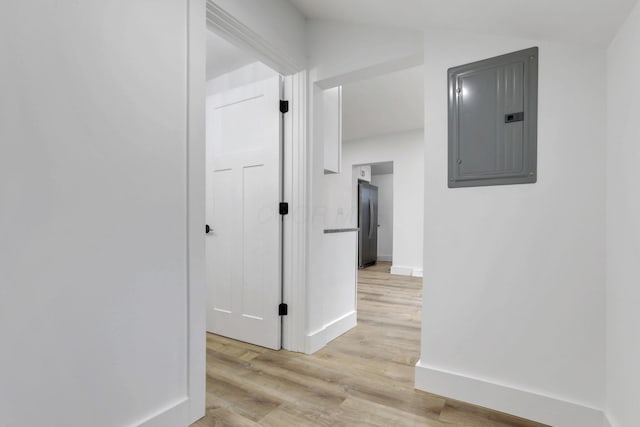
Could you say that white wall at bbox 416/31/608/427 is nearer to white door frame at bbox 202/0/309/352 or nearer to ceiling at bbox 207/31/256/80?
white door frame at bbox 202/0/309/352

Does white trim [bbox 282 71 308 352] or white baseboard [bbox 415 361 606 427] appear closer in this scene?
white baseboard [bbox 415 361 606 427]

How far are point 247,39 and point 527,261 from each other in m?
1.97

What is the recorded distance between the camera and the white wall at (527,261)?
146 centimetres

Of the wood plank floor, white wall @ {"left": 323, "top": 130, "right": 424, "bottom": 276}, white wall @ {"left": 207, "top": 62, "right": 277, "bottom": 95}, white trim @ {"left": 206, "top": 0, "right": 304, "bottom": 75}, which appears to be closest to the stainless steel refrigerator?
white wall @ {"left": 323, "top": 130, "right": 424, "bottom": 276}

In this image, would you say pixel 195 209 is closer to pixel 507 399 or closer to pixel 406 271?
pixel 507 399

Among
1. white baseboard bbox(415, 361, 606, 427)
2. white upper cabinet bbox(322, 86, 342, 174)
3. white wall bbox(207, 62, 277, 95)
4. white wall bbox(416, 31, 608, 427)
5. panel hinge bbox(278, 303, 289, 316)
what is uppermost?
white wall bbox(207, 62, 277, 95)

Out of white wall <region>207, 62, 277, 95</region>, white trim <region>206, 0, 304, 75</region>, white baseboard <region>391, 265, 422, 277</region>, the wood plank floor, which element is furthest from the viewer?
white baseboard <region>391, 265, 422, 277</region>

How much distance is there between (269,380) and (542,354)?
4.83 ft

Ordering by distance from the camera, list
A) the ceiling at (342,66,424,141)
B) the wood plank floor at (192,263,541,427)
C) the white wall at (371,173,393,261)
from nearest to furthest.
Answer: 1. the wood plank floor at (192,263,541,427)
2. the ceiling at (342,66,424,141)
3. the white wall at (371,173,393,261)

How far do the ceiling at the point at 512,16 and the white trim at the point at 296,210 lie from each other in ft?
2.18

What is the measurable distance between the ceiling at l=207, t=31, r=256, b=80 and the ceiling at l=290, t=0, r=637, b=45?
0.91 m

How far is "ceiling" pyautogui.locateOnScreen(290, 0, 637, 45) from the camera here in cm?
120

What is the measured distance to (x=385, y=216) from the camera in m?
8.27

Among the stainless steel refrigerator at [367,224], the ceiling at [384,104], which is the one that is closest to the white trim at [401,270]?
the stainless steel refrigerator at [367,224]
